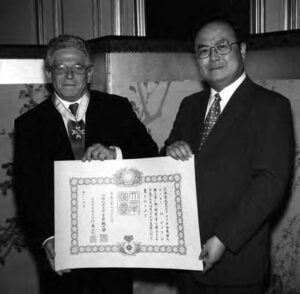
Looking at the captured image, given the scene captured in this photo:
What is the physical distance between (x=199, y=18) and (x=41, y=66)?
80 cm

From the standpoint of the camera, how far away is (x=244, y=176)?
123 cm

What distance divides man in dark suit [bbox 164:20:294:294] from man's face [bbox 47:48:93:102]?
0.34m

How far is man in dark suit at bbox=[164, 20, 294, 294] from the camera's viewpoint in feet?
3.84

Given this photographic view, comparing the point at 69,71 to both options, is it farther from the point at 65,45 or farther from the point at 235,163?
the point at 235,163

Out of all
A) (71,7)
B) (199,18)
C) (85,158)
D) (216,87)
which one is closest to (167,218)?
(85,158)

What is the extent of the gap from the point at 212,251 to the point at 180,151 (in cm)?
27

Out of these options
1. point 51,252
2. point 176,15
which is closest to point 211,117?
point 51,252

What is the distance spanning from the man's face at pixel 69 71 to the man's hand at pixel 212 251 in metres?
0.57

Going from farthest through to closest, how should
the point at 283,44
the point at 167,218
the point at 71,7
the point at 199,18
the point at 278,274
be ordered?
1. the point at 71,7
2. the point at 199,18
3. the point at 278,274
4. the point at 283,44
5. the point at 167,218

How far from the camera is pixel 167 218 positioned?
1.30m

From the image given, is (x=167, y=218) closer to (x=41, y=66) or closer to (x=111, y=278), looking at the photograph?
(x=111, y=278)

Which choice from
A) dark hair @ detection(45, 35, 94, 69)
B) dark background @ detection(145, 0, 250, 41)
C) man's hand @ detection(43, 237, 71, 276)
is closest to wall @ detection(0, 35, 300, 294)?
dark background @ detection(145, 0, 250, 41)

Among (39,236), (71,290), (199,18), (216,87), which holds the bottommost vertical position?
(71,290)

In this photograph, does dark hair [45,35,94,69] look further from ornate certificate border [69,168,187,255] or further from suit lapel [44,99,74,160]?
ornate certificate border [69,168,187,255]
